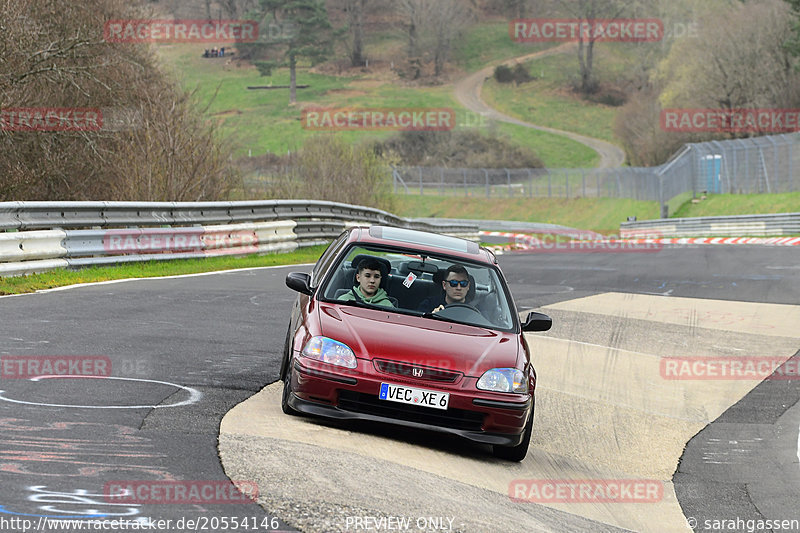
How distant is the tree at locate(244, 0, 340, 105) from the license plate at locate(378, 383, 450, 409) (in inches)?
4622

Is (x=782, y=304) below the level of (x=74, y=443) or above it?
below

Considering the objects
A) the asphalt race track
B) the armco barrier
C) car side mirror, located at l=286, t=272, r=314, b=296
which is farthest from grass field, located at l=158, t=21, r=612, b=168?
car side mirror, located at l=286, t=272, r=314, b=296

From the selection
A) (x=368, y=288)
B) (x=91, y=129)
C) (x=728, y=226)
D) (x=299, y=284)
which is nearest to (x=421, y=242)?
(x=368, y=288)

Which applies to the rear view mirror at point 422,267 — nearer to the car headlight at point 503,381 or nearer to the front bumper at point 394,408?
the car headlight at point 503,381

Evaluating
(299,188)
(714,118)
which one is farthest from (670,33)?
(299,188)

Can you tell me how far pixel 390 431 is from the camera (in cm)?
818

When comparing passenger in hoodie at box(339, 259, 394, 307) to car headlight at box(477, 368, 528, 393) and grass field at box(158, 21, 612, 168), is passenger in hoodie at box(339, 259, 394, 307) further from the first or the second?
grass field at box(158, 21, 612, 168)

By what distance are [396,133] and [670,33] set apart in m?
30.5

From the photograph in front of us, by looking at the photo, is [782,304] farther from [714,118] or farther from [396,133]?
[396,133]

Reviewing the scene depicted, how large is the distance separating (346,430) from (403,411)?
0.51 m

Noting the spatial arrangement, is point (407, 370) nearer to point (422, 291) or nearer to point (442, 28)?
point (422, 291)

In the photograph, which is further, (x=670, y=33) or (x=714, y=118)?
(x=670, y=33)

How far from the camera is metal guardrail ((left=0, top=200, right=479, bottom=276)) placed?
51.1ft

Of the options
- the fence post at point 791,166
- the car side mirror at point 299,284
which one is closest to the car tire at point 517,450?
the car side mirror at point 299,284
